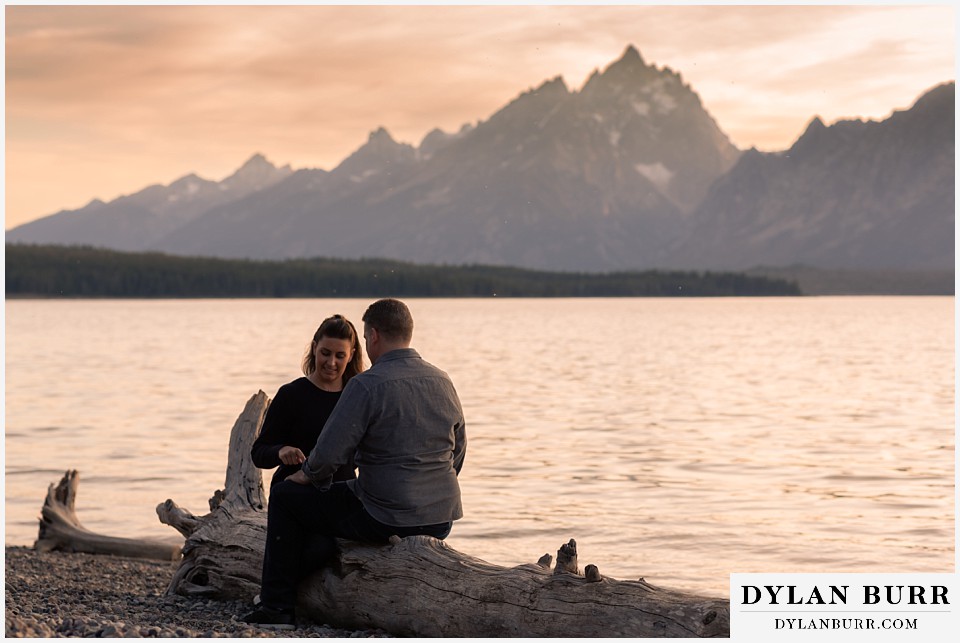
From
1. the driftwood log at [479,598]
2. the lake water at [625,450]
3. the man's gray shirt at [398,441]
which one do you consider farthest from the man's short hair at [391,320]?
the lake water at [625,450]

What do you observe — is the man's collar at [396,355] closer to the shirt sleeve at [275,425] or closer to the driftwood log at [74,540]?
the shirt sleeve at [275,425]

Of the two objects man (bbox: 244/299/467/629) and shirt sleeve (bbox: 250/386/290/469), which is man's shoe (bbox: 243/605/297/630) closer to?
man (bbox: 244/299/467/629)

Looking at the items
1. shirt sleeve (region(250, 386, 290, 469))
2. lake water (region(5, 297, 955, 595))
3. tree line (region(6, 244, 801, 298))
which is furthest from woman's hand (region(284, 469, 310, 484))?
tree line (region(6, 244, 801, 298))

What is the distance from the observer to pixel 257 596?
1008 cm

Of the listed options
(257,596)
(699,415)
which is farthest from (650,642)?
(699,415)

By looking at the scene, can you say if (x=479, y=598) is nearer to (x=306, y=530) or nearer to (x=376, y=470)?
(x=376, y=470)

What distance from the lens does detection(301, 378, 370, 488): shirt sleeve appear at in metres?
8.70

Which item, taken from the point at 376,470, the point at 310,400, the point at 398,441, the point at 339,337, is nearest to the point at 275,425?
the point at 310,400

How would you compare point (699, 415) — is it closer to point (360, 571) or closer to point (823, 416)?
point (823, 416)

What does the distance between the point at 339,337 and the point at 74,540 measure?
7889 millimetres

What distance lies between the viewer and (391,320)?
29.1 feet

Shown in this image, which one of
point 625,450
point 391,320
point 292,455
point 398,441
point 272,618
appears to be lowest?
point 625,450

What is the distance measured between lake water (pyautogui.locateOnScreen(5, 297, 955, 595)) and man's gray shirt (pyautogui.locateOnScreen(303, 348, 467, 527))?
6.48m

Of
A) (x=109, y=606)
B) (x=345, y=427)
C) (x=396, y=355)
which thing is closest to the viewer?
(x=345, y=427)
